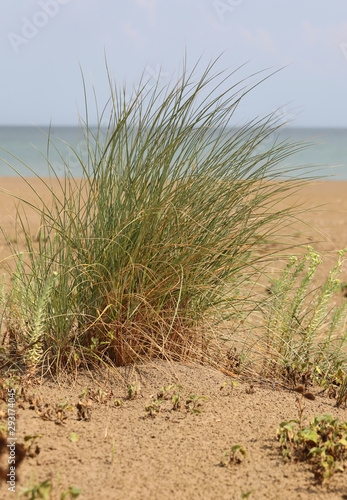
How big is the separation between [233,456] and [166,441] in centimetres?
24

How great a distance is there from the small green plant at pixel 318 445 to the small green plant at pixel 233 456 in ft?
0.45

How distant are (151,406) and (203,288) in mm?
552

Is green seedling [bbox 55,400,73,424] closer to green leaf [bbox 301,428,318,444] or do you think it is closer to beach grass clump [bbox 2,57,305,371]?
beach grass clump [bbox 2,57,305,371]

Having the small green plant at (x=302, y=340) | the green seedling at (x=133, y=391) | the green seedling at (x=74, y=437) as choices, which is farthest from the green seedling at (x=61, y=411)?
the small green plant at (x=302, y=340)

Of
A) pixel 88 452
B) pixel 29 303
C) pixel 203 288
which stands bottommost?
pixel 88 452

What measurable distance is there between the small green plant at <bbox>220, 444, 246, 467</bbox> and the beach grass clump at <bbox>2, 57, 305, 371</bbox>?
1.95 feet

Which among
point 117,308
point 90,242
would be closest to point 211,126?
point 90,242

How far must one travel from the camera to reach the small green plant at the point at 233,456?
1.60m

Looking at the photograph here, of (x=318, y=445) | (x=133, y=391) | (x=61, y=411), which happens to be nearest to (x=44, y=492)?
(x=61, y=411)

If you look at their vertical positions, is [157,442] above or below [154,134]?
below

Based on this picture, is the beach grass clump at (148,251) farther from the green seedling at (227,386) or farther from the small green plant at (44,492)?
the small green plant at (44,492)

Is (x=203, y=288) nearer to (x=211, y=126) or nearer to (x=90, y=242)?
(x=90, y=242)

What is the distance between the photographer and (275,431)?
72.9 inches

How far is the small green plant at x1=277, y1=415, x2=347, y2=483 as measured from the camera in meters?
1.57
